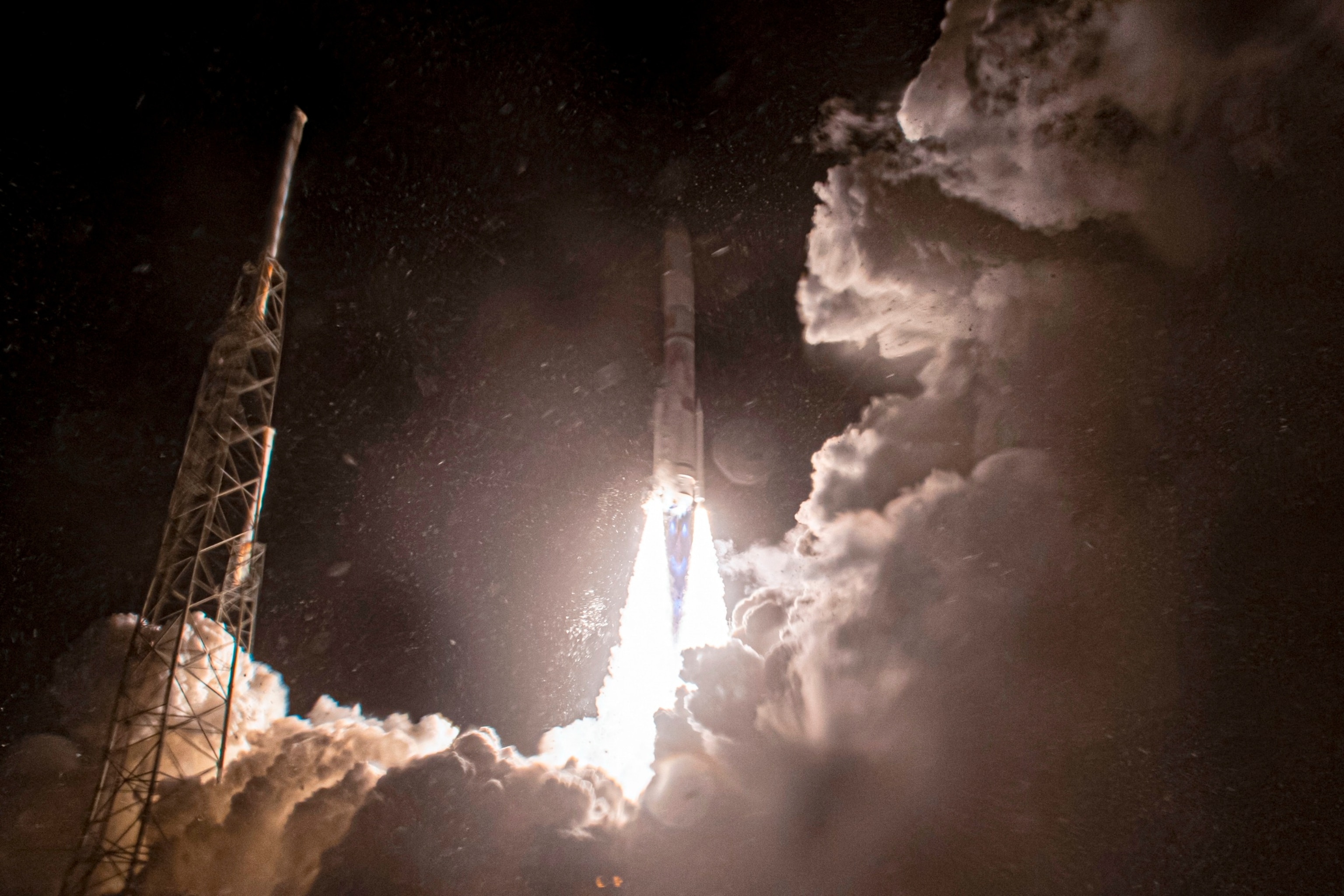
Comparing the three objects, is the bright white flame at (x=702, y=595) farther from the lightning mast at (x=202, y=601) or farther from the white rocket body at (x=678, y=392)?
the lightning mast at (x=202, y=601)

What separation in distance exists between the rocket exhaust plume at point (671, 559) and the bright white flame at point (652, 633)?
0.05ft

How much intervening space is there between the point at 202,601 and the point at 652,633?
20.2 ft

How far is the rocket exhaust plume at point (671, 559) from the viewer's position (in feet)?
33.7

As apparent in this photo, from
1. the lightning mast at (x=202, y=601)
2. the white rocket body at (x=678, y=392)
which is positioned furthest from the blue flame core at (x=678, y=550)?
the lightning mast at (x=202, y=601)

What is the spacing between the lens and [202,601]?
7469 millimetres

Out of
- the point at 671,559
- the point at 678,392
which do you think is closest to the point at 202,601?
the point at 671,559

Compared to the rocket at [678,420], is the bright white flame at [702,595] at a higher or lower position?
lower

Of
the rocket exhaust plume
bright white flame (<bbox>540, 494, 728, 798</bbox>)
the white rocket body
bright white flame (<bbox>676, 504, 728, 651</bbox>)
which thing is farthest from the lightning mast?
bright white flame (<bbox>676, 504, 728, 651</bbox>)

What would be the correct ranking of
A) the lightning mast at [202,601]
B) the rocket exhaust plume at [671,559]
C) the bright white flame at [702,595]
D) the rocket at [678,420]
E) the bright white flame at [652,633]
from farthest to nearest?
the bright white flame at [702,595] → the rocket at [678,420] → the rocket exhaust plume at [671,559] → the bright white flame at [652,633] → the lightning mast at [202,601]

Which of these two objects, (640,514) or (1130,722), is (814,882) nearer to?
(1130,722)

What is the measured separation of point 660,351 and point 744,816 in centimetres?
722

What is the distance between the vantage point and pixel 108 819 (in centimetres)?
661

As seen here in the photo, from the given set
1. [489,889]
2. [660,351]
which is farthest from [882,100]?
[489,889]

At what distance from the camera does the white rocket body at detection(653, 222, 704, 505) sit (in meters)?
10.4
